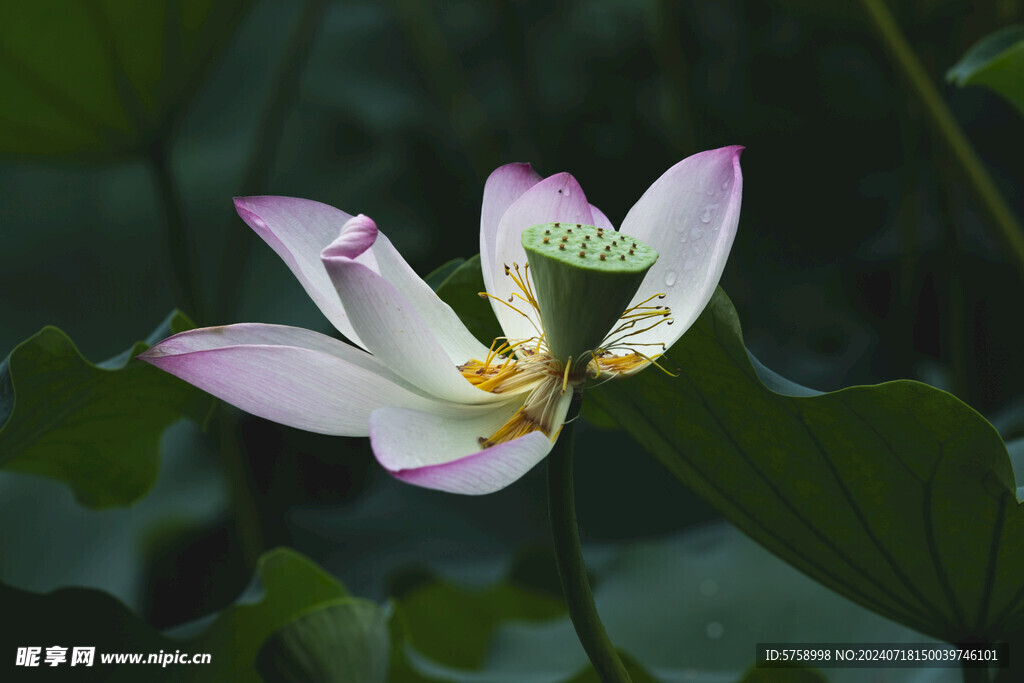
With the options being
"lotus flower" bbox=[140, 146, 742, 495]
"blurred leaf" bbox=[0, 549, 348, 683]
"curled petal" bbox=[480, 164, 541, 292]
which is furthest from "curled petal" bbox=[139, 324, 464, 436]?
"blurred leaf" bbox=[0, 549, 348, 683]

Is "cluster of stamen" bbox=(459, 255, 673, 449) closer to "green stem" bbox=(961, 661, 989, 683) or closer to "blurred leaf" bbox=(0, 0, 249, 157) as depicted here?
"green stem" bbox=(961, 661, 989, 683)

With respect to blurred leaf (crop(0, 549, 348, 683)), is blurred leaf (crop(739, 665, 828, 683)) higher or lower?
lower

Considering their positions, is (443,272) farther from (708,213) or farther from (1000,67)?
(1000,67)

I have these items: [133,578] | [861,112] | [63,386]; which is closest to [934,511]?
[63,386]

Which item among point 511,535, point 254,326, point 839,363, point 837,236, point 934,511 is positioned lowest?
point 511,535

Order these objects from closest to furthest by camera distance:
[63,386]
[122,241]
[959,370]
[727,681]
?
[63,386] < [727,681] < [959,370] < [122,241]

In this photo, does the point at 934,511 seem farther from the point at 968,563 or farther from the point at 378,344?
the point at 378,344
